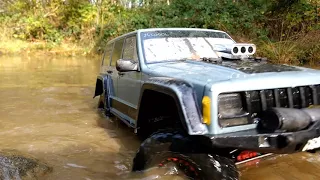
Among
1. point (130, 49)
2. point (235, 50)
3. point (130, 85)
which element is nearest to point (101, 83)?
point (130, 49)

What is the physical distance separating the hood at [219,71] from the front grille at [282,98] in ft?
0.42

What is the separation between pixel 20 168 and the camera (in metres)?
3.57

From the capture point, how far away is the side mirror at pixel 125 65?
13.1 ft

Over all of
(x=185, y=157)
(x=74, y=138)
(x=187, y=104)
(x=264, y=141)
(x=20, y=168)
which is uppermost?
(x=187, y=104)

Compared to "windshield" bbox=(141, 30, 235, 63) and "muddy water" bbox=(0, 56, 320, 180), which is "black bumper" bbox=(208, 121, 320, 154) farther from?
"windshield" bbox=(141, 30, 235, 63)

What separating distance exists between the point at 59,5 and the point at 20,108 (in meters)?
17.5

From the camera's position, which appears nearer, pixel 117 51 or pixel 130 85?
pixel 130 85

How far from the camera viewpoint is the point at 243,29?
568 inches

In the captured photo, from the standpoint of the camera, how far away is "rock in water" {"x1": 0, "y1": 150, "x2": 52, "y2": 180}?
345 cm

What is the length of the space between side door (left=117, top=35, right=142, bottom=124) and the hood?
0.47 meters

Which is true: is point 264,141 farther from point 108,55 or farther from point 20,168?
point 108,55

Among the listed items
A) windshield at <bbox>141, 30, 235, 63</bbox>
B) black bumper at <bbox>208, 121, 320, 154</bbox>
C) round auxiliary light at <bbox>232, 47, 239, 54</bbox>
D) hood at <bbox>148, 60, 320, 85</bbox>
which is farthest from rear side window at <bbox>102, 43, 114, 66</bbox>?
black bumper at <bbox>208, 121, 320, 154</bbox>

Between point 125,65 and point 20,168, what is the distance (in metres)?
1.55

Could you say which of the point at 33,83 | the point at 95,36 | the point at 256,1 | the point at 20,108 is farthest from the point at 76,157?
the point at 95,36
